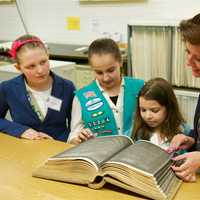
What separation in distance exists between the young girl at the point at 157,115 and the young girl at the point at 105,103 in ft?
0.51

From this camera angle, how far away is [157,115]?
1.59 metres

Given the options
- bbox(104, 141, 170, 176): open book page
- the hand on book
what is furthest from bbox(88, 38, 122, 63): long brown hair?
the hand on book

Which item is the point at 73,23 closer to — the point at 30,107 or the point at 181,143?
the point at 30,107

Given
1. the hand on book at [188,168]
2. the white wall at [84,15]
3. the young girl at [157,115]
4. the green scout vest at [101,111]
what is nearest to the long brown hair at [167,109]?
the young girl at [157,115]

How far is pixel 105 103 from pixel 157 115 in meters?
0.30

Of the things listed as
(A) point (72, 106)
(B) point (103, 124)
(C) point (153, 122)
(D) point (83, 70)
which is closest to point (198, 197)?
(C) point (153, 122)

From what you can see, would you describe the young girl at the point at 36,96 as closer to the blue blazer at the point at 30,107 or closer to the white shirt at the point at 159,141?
the blue blazer at the point at 30,107

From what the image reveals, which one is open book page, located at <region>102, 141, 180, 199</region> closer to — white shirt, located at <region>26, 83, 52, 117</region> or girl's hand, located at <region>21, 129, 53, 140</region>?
girl's hand, located at <region>21, 129, 53, 140</region>

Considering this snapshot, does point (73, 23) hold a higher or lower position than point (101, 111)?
higher

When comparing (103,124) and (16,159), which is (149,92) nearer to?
(103,124)

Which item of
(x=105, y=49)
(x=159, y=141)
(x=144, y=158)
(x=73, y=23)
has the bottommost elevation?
(x=159, y=141)

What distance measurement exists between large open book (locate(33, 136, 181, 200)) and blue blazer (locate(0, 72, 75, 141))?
613mm

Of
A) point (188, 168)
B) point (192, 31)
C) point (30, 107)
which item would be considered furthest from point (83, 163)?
point (30, 107)

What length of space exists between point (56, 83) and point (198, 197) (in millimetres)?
1035
